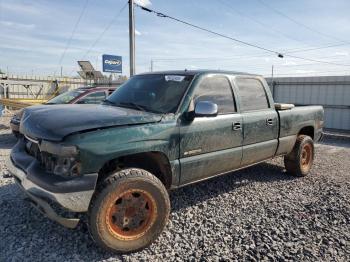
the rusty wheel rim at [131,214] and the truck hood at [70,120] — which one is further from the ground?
the truck hood at [70,120]

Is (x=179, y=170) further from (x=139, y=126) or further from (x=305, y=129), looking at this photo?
(x=305, y=129)

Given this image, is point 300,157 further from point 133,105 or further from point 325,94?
point 325,94

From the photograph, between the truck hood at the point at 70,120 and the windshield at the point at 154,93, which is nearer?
the truck hood at the point at 70,120

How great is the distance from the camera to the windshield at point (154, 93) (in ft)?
13.6

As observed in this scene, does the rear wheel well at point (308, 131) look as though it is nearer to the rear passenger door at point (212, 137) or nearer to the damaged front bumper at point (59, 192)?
the rear passenger door at point (212, 137)

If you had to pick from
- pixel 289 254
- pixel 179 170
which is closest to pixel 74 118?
pixel 179 170

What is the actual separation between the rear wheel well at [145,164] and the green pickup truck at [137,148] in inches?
0.5

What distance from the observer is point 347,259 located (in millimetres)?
3395

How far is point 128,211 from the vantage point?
344cm

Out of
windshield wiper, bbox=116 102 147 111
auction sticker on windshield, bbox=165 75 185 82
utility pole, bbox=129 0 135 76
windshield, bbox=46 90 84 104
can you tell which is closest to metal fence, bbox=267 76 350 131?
utility pole, bbox=129 0 135 76

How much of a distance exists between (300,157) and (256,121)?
1.75 metres

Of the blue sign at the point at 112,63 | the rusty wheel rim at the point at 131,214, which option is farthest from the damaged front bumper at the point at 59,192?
the blue sign at the point at 112,63

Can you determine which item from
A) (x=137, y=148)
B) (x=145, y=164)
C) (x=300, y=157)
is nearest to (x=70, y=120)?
(x=137, y=148)

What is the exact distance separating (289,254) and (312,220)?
3.42 ft
